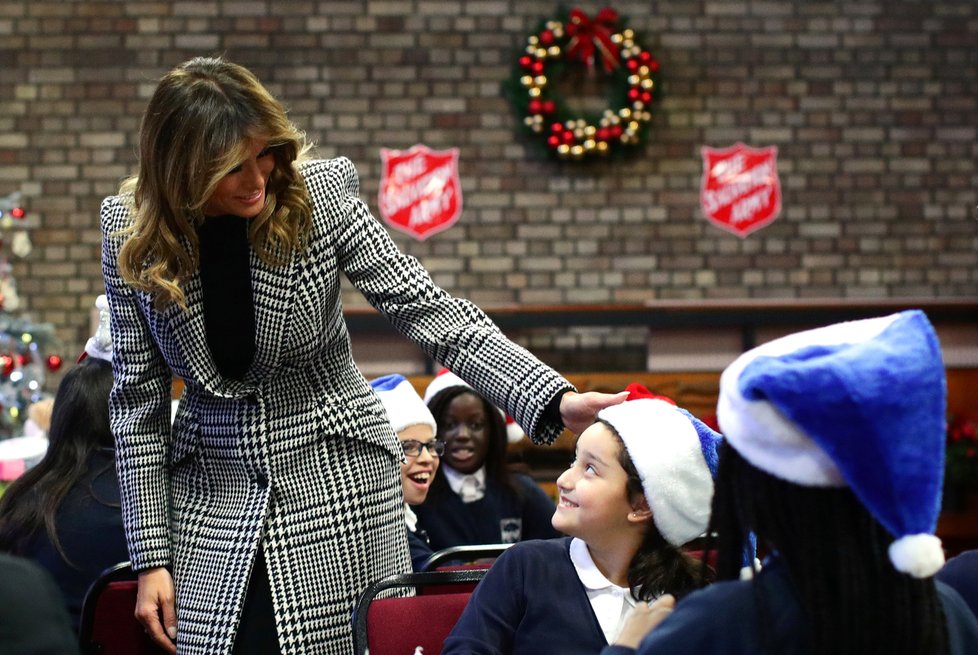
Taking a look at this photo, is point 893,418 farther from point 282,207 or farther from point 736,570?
point 282,207

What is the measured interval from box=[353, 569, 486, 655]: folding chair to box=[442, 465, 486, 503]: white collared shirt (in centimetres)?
197

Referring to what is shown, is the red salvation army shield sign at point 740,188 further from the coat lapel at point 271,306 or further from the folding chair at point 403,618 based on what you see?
the coat lapel at point 271,306

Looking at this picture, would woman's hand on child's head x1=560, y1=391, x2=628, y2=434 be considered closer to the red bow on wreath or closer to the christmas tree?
the christmas tree

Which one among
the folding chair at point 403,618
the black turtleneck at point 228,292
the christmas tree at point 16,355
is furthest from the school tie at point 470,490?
the christmas tree at point 16,355

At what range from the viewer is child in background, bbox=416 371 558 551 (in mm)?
4277

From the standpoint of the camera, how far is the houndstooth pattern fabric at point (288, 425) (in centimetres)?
212

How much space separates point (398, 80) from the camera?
25.5ft

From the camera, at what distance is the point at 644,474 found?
214 cm

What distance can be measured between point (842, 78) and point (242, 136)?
21.7 ft

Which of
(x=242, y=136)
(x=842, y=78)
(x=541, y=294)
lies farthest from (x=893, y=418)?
(x=842, y=78)

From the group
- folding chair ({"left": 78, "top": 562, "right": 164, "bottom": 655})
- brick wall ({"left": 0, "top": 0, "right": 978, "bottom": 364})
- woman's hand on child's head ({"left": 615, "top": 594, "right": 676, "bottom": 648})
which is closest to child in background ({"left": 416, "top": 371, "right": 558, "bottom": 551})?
folding chair ({"left": 78, "top": 562, "right": 164, "bottom": 655})

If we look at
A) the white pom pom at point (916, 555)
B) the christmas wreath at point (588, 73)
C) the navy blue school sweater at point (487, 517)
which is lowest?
the navy blue school sweater at point (487, 517)

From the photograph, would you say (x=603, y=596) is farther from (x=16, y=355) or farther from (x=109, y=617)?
(x=16, y=355)

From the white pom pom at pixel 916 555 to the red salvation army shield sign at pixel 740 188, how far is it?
660cm
